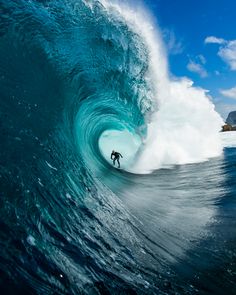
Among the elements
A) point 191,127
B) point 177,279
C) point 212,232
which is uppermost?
point 191,127

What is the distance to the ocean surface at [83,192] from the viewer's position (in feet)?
9.61

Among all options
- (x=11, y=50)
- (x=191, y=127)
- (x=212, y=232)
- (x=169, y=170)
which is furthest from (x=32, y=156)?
(x=191, y=127)

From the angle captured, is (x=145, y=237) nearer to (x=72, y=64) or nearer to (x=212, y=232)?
(x=212, y=232)

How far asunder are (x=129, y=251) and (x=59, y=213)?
1.04m

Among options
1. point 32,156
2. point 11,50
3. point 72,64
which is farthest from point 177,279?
point 72,64

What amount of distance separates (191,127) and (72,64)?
14.3m

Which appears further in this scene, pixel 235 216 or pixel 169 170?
pixel 169 170

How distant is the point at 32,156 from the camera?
4.73 metres

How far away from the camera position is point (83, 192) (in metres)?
5.66

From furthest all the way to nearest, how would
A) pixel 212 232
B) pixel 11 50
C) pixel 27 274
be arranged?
1. pixel 11 50
2. pixel 212 232
3. pixel 27 274

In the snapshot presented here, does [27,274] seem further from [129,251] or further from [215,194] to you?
[215,194]

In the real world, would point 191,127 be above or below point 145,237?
above

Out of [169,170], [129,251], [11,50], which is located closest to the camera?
[129,251]

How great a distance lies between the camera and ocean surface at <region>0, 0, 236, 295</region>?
2930 millimetres
